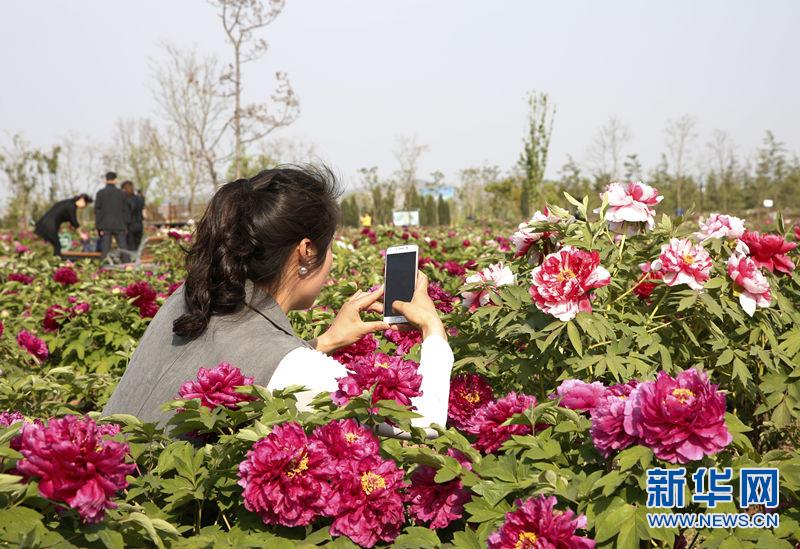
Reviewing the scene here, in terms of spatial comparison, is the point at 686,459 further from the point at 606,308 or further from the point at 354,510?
the point at 606,308

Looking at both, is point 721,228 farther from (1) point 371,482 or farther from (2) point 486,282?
(1) point 371,482

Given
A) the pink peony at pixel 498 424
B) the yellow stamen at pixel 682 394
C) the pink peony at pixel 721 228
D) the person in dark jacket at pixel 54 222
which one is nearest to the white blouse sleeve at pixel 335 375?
the pink peony at pixel 498 424

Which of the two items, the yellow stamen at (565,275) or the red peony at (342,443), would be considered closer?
the red peony at (342,443)

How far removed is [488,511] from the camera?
4.40ft

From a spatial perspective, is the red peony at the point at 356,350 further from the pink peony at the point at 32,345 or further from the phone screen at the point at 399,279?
the pink peony at the point at 32,345

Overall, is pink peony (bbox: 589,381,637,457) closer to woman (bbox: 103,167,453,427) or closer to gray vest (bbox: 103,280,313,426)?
woman (bbox: 103,167,453,427)

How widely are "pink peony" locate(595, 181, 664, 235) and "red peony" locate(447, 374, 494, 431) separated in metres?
0.69

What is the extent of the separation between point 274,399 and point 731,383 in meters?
1.42

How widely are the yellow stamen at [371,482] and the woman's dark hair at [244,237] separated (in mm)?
697

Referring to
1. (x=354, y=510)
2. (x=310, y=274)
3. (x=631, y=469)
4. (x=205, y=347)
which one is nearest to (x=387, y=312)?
(x=310, y=274)

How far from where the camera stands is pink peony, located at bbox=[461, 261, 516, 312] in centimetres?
207

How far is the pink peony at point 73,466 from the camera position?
111 cm

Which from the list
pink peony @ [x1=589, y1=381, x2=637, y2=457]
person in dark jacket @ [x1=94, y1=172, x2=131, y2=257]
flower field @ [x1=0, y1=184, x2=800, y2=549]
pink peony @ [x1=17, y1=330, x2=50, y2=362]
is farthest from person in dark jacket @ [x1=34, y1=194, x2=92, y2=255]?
pink peony @ [x1=589, y1=381, x2=637, y2=457]

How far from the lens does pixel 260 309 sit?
197 cm
